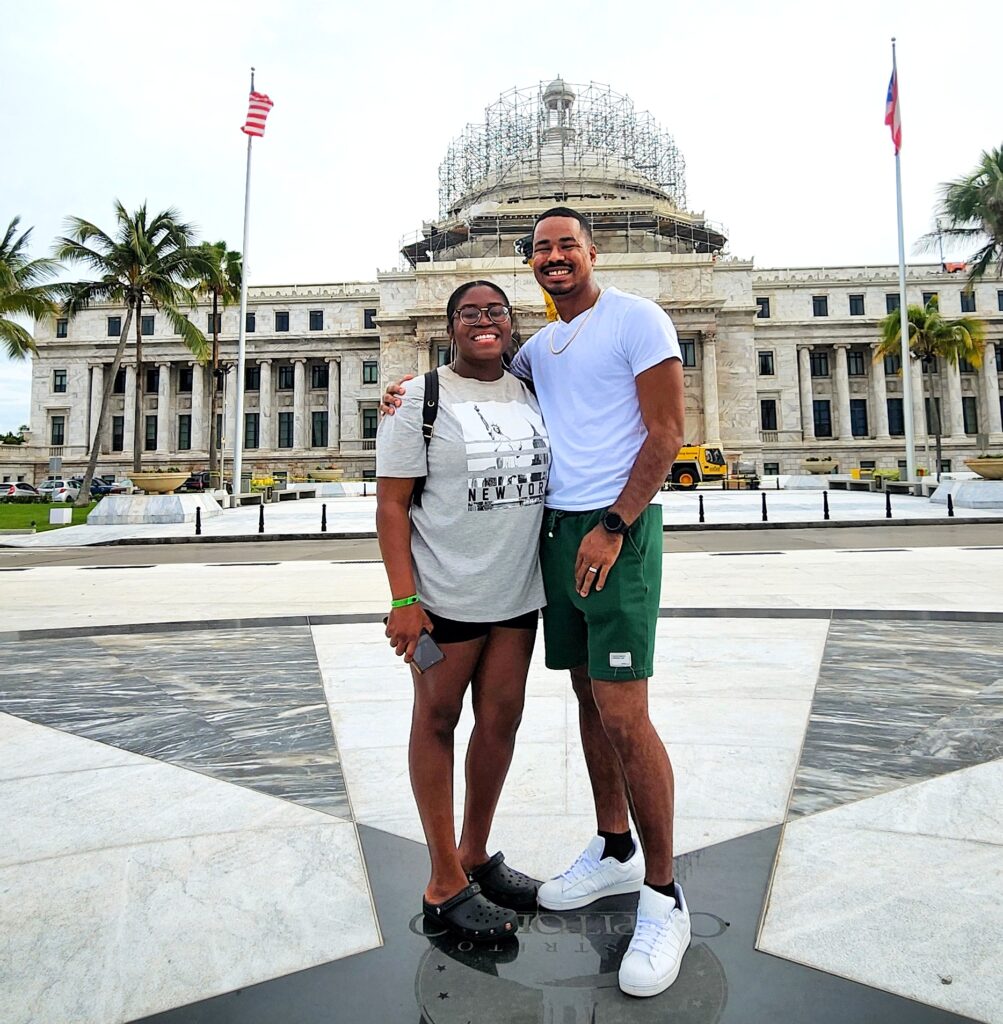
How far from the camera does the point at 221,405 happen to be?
6388cm

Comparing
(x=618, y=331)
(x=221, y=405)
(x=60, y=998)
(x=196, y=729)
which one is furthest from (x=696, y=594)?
(x=221, y=405)

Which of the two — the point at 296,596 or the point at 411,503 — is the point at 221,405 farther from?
the point at 411,503

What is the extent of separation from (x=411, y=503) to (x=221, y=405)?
66413mm

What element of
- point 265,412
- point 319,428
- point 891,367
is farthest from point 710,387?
point 265,412

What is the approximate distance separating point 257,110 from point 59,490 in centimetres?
3194

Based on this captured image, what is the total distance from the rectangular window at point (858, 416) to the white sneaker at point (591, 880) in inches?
2634

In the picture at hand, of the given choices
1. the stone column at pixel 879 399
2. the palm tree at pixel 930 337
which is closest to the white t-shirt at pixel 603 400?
the palm tree at pixel 930 337

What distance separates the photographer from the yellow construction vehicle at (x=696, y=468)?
42.7 meters

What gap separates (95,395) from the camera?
65688 mm

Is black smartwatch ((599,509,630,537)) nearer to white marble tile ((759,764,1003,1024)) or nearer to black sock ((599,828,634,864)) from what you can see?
black sock ((599,828,634,864))

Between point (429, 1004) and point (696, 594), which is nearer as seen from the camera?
point (429, 1004)

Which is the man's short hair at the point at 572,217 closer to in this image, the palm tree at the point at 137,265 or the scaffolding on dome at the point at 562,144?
the palm tree at the point at 137,265

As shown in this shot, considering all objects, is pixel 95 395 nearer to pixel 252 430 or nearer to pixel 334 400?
pixel 252 430

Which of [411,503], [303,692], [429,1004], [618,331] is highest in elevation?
[618,331]
